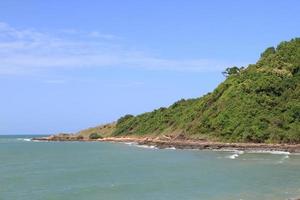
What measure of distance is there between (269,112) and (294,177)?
59443 mm

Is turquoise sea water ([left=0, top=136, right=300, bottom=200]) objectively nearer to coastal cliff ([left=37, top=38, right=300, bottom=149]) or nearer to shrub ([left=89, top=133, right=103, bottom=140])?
coastal cliff ([left=37, top=38, right=300, bottom=149])

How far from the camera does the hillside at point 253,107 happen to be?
10025cm

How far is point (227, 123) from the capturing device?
10675 centimetres

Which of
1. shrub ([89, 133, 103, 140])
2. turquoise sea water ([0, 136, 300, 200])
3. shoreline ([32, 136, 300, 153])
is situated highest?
shrub ([89, 133, 103, 140])

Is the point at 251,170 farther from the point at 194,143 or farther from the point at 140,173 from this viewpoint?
the point at 194,143

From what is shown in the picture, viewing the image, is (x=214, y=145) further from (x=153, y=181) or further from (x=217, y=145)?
(x=153, y=181)

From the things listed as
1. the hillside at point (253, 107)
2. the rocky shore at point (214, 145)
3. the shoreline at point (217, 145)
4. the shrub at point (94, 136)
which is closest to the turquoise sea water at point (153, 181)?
the shoreline at point (217, 145)

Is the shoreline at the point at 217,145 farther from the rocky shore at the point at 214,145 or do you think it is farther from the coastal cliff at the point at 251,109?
the coastal cliff at the point at 251,109

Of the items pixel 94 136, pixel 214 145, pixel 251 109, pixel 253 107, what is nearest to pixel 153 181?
pixel 214 145

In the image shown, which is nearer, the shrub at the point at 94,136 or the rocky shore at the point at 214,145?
the rocky shore at the point at 214,145

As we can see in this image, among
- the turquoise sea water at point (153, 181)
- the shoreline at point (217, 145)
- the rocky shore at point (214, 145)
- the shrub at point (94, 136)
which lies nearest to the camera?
the turquoise sea water at point (153, 181)

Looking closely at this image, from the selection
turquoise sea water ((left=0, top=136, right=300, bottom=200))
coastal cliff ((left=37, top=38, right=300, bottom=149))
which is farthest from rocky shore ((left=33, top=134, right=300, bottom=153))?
turquoise sea water ((left=0, top=136, right=300, bottom=200))

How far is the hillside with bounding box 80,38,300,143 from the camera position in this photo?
329 ft

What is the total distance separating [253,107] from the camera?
107 metres
